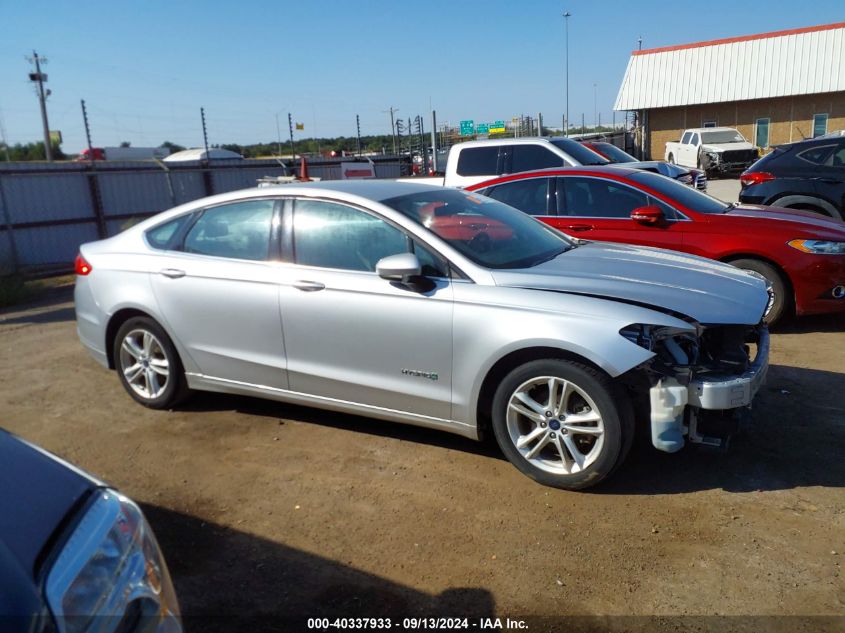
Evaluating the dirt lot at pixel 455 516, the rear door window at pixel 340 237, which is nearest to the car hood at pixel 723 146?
the dirt lot at pixel 455 516

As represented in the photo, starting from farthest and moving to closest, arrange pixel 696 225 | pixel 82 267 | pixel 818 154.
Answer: pixel 818 154 < pixel 696 225 < pixel 82 267

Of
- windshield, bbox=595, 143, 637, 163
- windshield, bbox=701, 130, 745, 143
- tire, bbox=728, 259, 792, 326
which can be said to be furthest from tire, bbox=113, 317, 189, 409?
windshield, bbox=701, 130, 745, 143

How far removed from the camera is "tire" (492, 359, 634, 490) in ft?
11.5

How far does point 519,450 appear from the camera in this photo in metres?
3.78

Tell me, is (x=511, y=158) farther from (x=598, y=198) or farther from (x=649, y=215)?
(x=649, y=215)

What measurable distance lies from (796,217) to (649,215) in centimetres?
142

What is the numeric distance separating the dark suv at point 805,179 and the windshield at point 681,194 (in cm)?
250

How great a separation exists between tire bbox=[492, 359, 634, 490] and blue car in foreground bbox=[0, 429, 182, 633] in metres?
2.19

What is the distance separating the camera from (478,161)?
1073 cm

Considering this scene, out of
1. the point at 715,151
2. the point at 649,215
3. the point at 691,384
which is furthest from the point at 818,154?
the point at 715,151

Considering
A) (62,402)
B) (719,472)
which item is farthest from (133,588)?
(62,402)

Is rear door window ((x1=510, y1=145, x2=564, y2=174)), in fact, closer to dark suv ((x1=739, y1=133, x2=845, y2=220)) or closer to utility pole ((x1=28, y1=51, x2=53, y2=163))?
dark suv ((x1=739, y1=133, x2=845, y2=220))

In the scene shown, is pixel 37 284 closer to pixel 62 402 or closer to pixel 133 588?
pixel 62 402

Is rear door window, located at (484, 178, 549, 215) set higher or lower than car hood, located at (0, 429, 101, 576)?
higher
